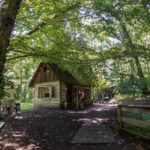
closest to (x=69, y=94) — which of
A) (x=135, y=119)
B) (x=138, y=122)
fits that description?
(x=135, y=119)

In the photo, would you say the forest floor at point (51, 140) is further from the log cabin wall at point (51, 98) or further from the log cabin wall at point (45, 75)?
the log cabin wall at point (45, 75)

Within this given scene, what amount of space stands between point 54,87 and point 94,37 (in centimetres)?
1638

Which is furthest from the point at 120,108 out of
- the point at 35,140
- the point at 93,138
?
the point at 35,140

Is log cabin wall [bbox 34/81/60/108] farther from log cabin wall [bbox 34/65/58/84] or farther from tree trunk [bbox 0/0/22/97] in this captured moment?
tree trunk [bbox 0/0/22/97]

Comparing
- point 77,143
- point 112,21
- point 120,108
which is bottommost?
point 77,143

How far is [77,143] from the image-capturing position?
1000 cm

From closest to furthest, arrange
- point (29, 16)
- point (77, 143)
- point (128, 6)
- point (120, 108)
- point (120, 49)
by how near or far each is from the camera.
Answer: point (77, 143)
point (128, 6)
point (120, 49)
point (120, 108)
point (29, 16)

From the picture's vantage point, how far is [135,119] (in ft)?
35.0

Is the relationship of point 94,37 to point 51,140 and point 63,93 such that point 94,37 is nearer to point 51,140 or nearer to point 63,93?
point 51,140

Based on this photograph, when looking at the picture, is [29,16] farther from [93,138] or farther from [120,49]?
[93,138]

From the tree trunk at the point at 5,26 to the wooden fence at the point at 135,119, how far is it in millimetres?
4824

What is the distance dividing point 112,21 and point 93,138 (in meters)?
4.48

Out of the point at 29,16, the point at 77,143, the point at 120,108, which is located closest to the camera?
the point at 77,143

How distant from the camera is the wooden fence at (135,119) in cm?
988
